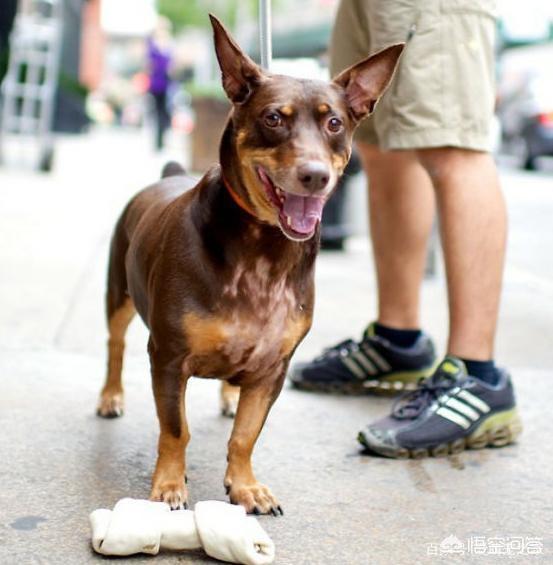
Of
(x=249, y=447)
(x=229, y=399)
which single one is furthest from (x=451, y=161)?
(x=249, y=447)

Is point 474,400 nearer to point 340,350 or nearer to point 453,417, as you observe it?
point 453,417

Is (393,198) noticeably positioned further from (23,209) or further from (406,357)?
(23,209)

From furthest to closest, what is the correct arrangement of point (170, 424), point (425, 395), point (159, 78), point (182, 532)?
point (159, 78) < point (425, 395) < point (170, 424) < point (182, 532)

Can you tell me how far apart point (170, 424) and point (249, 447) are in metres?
0.24

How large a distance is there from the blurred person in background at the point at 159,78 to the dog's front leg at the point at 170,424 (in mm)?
17347

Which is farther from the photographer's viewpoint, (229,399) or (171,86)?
(171,86)

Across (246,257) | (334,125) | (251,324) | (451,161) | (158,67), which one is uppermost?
(334,125)

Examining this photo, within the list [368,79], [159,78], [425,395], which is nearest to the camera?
[368,79]

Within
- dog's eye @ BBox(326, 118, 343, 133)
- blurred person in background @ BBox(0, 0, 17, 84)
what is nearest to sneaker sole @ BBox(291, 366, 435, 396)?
dog's eye @ BBox(326, 118, 343, 133)

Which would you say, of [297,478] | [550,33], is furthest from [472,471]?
[550,33]

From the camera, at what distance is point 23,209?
843 centimetres

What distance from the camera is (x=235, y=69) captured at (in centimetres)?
268

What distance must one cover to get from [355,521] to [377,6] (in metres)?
1.73

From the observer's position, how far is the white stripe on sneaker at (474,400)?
327 cm
